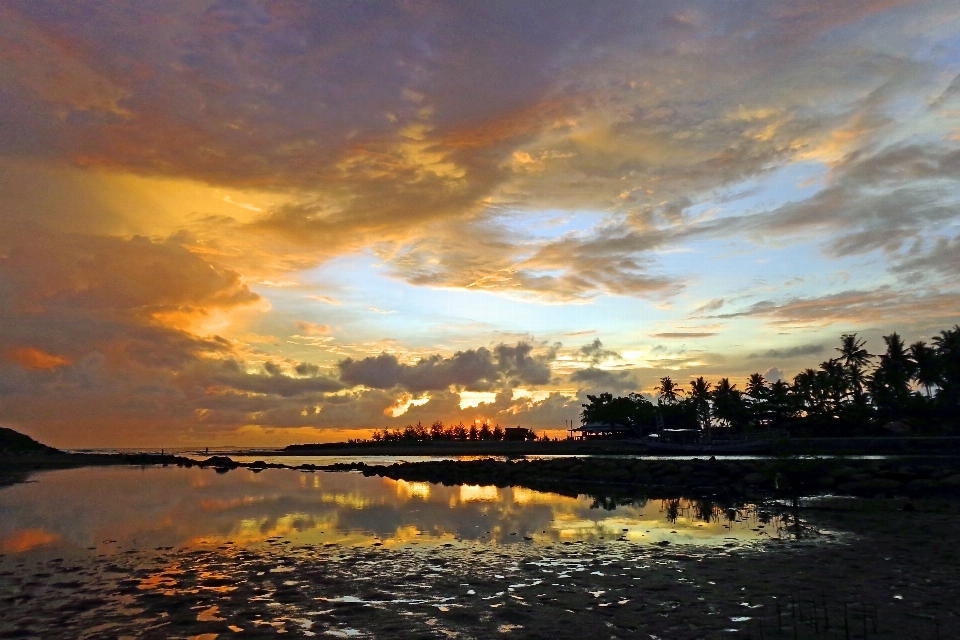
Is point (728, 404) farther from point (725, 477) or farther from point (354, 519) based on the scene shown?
point (354, 519)

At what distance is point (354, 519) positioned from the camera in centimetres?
2561

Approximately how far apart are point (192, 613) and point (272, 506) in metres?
20.4

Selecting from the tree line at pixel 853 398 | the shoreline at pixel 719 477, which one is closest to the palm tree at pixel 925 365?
the tree line at pixel 853 398

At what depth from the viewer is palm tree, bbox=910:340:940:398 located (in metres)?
→ 83.1

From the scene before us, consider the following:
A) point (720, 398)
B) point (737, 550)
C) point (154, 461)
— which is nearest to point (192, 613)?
point (737, 550)

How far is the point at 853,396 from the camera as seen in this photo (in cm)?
9675

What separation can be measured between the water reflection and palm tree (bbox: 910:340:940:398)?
73502 millimetres

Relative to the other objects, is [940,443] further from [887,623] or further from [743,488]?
[887,623]

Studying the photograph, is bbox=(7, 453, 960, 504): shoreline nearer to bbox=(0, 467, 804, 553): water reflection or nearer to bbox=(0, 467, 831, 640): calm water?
bbox=(0, 467, 804, 553): water reflection

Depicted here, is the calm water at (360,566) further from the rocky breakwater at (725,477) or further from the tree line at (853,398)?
the tree line at (853,398)

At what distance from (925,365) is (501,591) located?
95.2m

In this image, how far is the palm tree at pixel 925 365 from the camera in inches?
3273

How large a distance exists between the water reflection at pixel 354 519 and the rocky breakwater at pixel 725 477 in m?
5.26

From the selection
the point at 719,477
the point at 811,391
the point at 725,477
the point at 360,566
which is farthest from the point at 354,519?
the point at 811,391
